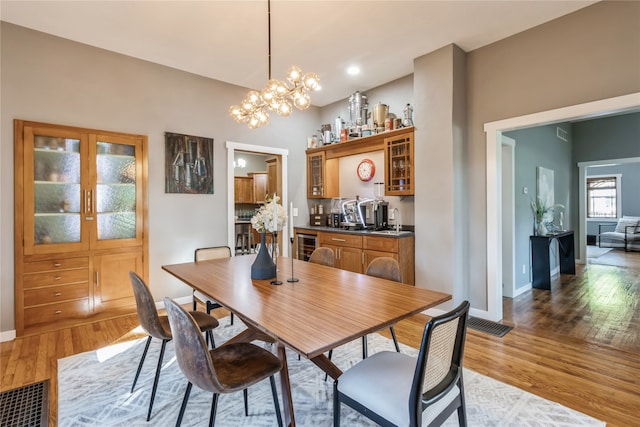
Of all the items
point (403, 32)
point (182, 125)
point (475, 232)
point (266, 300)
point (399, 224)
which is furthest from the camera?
point (399, 224)

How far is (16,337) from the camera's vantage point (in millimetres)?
3018

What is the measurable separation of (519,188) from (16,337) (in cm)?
634

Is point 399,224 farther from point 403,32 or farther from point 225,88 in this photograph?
point 225,88

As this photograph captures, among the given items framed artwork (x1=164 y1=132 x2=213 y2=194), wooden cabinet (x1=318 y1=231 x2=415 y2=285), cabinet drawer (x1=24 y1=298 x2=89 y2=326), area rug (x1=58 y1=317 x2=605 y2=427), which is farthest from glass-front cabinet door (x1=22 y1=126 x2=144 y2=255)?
wooden cabinet (x1=318 y1=231 x2=415 y2=285)

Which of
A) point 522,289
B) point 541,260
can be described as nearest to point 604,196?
point 541,260

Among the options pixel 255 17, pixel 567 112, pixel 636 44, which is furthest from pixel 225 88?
pixel 636 44

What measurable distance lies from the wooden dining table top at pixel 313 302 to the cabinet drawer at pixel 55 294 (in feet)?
5.21

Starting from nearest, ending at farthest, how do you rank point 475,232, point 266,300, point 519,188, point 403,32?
point 266,300
point 403,32
point 475,232
point 519,188

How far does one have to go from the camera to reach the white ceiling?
2742 millimetres

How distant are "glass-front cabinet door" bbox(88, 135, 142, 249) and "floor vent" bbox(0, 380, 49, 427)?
158 cm

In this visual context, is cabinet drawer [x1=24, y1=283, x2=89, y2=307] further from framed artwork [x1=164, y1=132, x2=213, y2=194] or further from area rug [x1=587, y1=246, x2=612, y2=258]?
area rug [x1=587, y1=246, x2=612, y2=258]

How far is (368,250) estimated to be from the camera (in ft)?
12.9

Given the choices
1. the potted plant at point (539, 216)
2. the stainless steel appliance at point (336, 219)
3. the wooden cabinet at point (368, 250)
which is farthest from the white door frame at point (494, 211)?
the potted plant at point (539, 216)

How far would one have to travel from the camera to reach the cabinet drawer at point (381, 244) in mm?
3680
